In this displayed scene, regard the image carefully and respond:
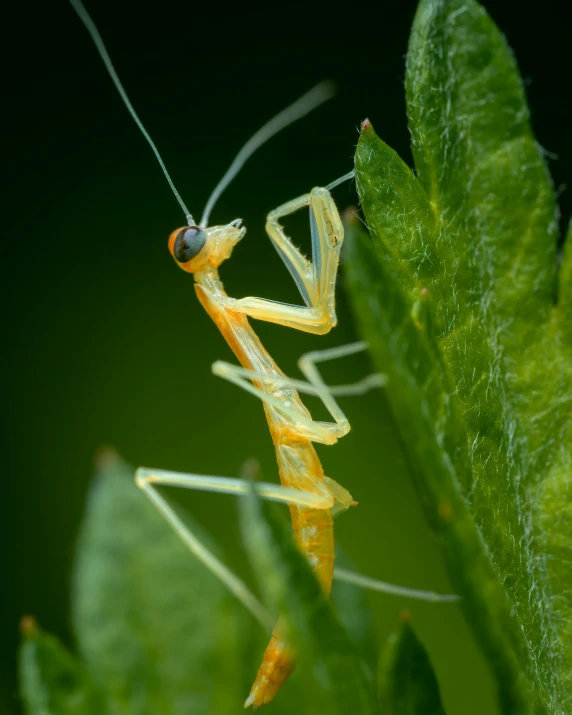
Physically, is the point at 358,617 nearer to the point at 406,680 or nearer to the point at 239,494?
the point at 406,680

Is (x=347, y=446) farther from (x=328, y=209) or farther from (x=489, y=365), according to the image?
(x=489, y=365)

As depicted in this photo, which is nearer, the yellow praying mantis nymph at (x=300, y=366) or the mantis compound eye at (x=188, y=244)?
the yellow praying mantis nymph at (x=300, y=366)

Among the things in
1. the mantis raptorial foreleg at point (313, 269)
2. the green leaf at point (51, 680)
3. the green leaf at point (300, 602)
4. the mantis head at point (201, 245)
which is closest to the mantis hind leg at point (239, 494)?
the green leaf at point (300, 602)

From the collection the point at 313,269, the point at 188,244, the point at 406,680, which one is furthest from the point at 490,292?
the point at 188,244

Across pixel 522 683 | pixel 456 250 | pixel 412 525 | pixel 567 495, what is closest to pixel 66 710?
pixel 522 683

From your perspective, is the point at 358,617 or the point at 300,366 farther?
the point at 300,366

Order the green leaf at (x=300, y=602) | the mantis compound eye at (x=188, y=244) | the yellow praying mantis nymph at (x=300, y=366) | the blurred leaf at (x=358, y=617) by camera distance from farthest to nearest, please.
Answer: the mantis compound eye at (x=188, y=244)
the yellow praying mantis nymph at (x=300, y=366)
the blurred leaf at (x=358, y=617)
the green leaf at (x=300, y=602)

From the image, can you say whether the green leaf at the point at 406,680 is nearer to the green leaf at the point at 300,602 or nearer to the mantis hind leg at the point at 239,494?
the green leaf at the point at 300,602
